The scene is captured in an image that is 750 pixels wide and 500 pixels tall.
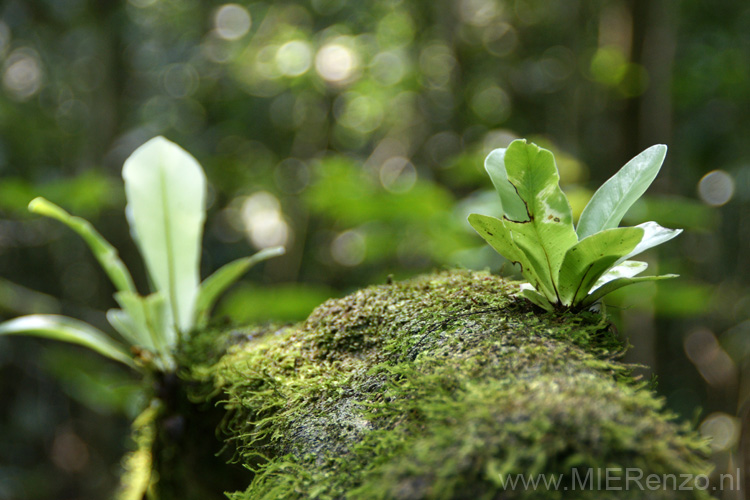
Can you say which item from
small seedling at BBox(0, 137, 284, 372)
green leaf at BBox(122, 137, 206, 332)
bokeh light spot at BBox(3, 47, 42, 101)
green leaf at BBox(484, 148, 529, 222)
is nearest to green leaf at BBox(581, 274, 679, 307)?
green leaf at BBox(484, 148, 529, 222)

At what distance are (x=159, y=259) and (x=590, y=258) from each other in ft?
2.86

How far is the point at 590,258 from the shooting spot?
0.60 metres

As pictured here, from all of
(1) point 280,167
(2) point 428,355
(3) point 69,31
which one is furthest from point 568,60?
(2) point 428,355

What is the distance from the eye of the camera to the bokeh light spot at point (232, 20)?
420 centimetres

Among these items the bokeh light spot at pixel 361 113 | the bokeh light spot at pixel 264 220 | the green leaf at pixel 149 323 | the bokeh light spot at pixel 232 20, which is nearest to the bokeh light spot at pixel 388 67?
the bokeh light spot at pixel 361 113

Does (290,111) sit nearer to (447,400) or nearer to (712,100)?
(712,100)

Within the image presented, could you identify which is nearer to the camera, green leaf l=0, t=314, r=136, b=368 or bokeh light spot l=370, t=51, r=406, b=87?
green leaf l=0, t=314, r=136, b=368

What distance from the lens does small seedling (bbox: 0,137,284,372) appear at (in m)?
1.01

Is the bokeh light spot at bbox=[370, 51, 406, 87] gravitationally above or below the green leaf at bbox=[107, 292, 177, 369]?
above

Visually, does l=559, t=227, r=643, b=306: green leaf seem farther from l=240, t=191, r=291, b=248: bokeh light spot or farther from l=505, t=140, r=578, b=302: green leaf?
l=240, t=191, r=291, b=248: bokeh light spot

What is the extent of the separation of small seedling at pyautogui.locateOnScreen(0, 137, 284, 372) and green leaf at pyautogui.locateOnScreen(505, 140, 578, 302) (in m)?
0.51

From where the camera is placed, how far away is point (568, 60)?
185 inches

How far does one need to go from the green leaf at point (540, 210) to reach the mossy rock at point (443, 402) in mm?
90

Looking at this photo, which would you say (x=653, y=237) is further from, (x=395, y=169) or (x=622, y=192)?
(x=395, y=169)
